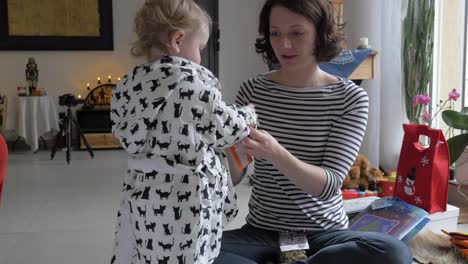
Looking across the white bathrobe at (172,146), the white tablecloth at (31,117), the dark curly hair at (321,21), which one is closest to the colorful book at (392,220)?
the dark curly hair at (321,21)

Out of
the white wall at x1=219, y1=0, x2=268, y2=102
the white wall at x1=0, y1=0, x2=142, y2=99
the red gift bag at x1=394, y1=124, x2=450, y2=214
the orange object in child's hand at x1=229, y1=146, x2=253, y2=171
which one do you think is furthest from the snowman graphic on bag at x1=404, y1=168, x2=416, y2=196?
the white wall at x1=0, y1=0, x2=142, y2=99

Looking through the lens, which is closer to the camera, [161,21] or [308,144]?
[161,21]

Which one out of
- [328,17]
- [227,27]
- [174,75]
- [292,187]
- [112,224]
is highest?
[227,27]

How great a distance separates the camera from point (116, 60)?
5.84 meters

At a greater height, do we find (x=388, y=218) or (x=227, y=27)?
(x=227, y=27)

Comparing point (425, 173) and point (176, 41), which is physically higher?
point (176, 41)

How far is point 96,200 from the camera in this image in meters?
3.31

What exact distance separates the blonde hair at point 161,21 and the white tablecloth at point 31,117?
419cm

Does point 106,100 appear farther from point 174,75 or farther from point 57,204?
point 174,75

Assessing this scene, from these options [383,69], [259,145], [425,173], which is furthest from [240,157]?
[383,69]

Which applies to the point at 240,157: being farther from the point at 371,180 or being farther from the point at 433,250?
the point at 371,180

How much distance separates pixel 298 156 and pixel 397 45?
8.07ft

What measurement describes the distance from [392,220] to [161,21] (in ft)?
3.57

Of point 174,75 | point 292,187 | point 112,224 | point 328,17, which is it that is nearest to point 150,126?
point 174,75
